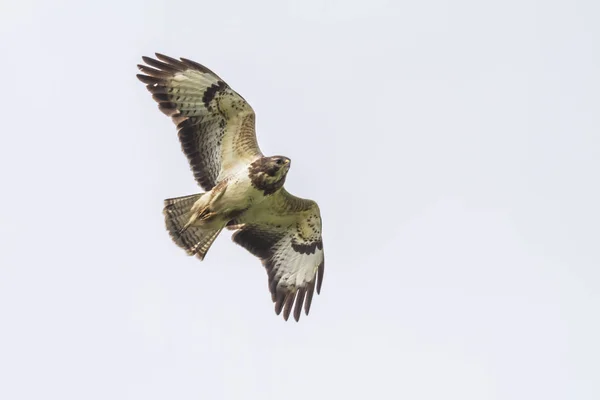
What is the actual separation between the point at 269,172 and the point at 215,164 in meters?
1.09

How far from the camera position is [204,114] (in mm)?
16859

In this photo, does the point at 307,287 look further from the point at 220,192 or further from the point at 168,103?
the point at 168,103

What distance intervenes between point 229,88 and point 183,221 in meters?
1.95

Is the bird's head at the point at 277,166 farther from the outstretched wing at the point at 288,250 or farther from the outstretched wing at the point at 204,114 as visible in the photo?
the outstretched wing at the point at 288,250

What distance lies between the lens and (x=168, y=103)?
16.9m

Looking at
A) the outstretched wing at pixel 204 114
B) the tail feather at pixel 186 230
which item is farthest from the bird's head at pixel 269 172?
the tail feather at pixel 186 230

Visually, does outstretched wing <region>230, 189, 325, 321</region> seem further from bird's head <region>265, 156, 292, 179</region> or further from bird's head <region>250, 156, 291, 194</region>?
bird's head <region>265, 156, 292, 179</region>

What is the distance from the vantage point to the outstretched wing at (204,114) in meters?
16.8

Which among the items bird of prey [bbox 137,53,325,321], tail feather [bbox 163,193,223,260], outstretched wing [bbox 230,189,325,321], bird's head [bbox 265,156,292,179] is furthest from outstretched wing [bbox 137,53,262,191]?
outstretched wing [bbox 230,189,325,321]

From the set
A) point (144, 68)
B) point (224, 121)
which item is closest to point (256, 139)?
point (224, 121)

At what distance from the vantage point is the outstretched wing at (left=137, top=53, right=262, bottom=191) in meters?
16.8

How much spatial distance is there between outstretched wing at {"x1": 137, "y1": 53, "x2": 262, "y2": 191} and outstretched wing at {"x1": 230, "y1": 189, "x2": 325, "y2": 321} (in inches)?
37.2

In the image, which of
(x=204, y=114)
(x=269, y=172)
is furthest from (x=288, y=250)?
(x=204, y=114)

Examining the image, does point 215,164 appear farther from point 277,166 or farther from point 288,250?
point 288,250
